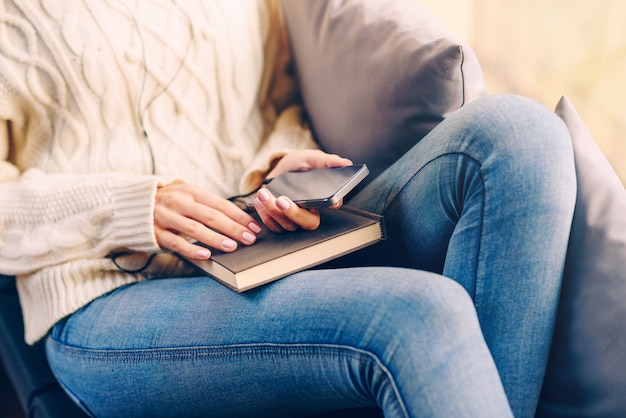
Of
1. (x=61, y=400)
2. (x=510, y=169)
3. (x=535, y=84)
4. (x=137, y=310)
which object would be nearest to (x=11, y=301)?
(x=61, y=400)

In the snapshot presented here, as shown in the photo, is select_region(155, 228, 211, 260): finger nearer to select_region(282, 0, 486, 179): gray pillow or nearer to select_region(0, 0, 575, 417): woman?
select_region(0, 0, 575, 417): woman

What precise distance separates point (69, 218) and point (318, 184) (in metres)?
0.36

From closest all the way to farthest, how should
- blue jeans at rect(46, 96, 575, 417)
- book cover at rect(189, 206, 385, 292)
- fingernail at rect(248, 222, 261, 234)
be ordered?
blue jeans at rect(46, 96, 575, 417), book cover at rect(189, 206, 385, 292), fingernail at rect(248, 222, 261, 234)

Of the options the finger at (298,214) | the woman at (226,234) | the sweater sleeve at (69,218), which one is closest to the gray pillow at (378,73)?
the woman at (226,234)

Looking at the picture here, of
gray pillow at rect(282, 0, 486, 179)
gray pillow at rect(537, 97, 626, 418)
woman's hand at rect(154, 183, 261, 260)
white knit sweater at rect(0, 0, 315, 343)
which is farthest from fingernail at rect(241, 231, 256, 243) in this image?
gray pillow at rect(537, 97, 626, 418)

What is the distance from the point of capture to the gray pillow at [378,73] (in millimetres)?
777

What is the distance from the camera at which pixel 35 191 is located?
0.80 meters

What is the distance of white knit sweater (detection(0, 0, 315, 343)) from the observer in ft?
2.60

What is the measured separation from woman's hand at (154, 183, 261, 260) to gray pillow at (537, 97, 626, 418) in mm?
380

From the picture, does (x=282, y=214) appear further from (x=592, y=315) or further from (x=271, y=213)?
(x=592, y=315)

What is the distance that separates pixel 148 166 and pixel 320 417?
0.47 meters

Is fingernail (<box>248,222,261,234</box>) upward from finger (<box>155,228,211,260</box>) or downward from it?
upward

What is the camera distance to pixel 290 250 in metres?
0.65

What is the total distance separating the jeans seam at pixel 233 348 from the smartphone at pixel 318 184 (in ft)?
0.56
